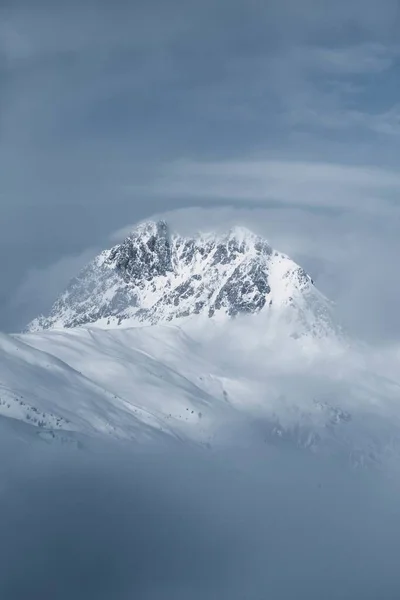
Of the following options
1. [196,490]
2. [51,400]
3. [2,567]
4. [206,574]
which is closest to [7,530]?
[2,567]

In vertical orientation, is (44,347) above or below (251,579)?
above

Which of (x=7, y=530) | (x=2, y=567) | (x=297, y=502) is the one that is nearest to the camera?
(x=2, y=567)

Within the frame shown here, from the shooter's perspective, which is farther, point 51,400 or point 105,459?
point 51,400

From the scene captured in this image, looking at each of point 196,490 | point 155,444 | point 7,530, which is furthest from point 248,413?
point 7,530

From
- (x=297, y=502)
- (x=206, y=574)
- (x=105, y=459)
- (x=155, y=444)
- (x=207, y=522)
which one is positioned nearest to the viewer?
(x=206, y=574)

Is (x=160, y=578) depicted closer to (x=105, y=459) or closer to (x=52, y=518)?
(x=52, y=518)

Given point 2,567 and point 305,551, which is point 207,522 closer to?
point 305,551

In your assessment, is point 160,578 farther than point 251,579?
No

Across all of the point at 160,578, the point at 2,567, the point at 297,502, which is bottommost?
the point at 2,567

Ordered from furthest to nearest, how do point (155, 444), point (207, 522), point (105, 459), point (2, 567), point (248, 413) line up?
point (248, 413)
point (155, 444)
point (105, 459)
point (207, 522)
point (2, 567)
